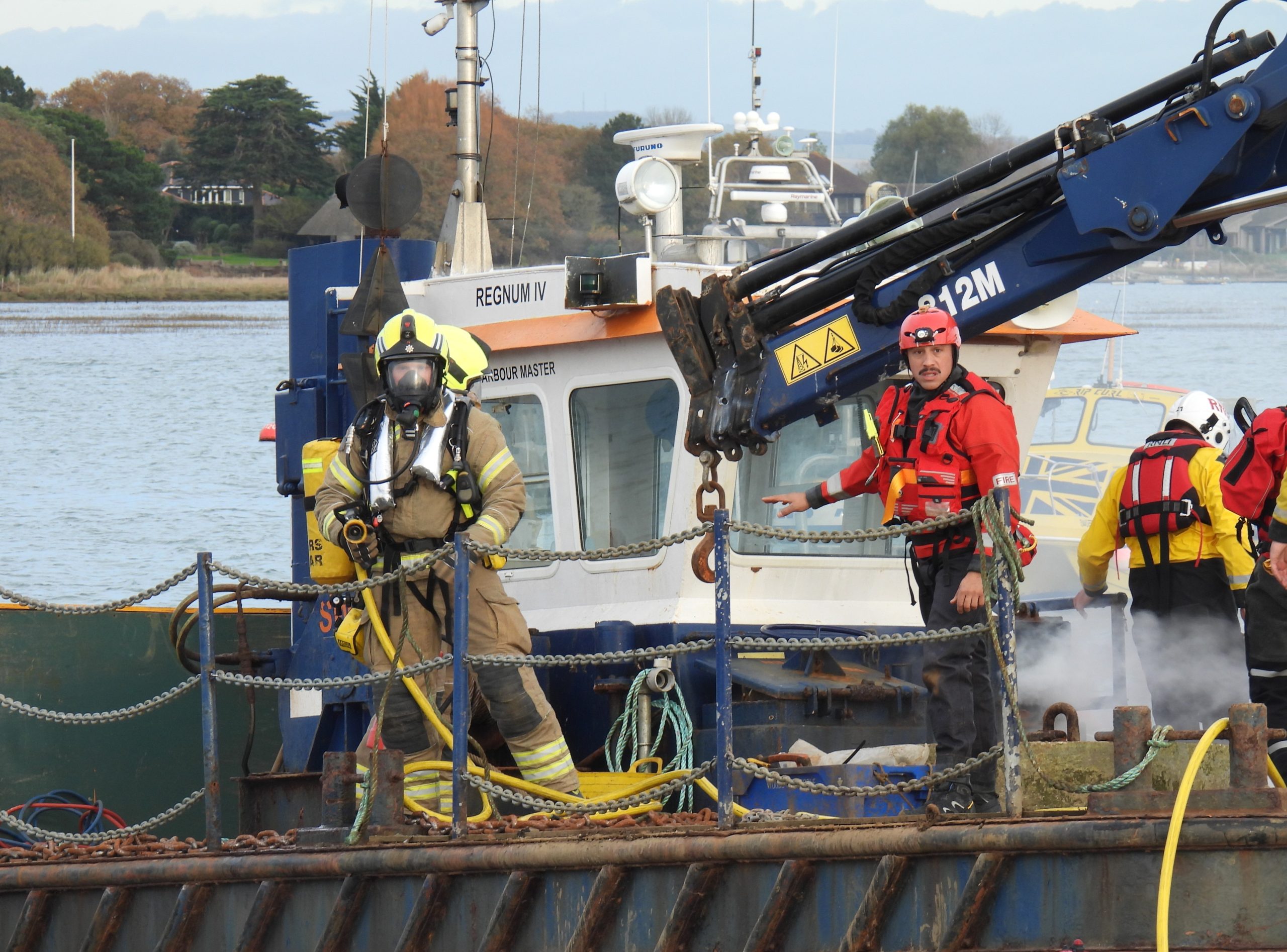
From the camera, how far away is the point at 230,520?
95.0 feet

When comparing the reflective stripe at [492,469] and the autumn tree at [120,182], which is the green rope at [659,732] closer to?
the reflective stripe at [492,469]

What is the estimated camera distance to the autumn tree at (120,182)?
40.7 m

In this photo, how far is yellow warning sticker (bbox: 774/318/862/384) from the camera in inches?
244

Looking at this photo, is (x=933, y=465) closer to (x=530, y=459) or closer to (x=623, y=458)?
(x=623, y=458)

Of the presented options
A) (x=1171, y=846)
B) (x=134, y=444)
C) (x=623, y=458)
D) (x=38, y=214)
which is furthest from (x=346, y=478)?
(x=38, y=214)

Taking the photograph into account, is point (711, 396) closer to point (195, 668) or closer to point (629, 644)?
point (629, 644)

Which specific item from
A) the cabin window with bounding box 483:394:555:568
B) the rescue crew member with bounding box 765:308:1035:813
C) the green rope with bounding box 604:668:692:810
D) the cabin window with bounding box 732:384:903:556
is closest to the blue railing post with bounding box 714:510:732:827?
the rescue crew member with bounding box 765:308:1035:813

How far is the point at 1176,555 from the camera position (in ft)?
23.4

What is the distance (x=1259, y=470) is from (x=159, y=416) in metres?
36.1

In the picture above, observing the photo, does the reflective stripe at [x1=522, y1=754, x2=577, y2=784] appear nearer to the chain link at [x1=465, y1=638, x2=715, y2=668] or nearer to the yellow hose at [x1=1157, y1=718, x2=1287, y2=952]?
the chain link at [x1=465, y1=638, x2=715, y2=668]

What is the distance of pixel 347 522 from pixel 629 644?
66.9 inches

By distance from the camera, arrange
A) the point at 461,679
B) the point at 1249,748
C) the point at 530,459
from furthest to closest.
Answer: the point at 530,459, the point at 461,679, the point at 1249,748

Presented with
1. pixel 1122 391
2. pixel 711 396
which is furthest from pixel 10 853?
→ pixel 1122 391

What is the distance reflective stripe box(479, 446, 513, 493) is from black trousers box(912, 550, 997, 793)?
1.56 meters
